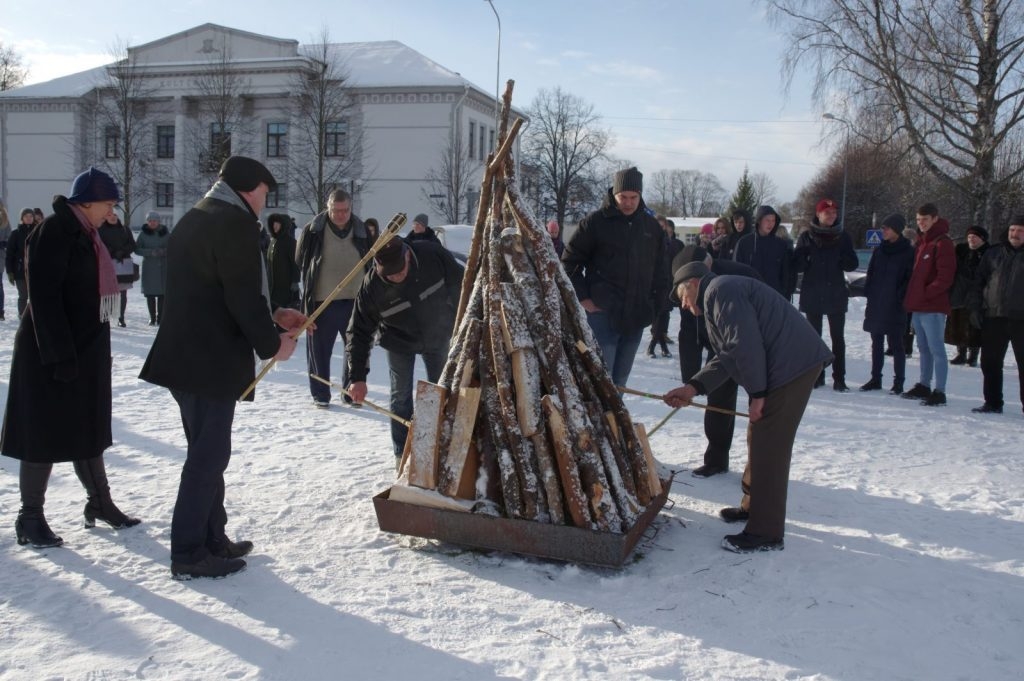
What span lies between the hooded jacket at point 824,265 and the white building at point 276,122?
31219mm

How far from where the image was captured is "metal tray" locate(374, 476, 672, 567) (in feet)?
13.6

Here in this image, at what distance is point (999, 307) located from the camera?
8.00 meters

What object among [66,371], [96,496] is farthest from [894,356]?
[66,371]

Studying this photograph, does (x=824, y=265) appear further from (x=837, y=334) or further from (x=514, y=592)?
(x=514, y=592)

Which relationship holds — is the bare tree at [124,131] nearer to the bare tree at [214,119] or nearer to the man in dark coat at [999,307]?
the bare tree at [214,119]

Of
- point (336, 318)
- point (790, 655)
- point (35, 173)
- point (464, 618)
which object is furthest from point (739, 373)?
point (35, 173)

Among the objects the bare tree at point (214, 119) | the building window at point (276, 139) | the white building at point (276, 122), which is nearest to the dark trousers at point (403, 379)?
the white building at point (276, 122)

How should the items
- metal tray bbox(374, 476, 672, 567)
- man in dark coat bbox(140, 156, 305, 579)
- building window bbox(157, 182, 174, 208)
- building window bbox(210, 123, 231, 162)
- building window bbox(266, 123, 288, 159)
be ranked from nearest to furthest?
1. man in dark coat bbox(140, 156, 305, 579)
2. metal tray bbox(374, 476, 672, 567)
3. building window bbox(210, 123, 231, 162)
4. building window bbox(266, 123, 288, 159)
5. building window bbox(157, 182, 174, 208)

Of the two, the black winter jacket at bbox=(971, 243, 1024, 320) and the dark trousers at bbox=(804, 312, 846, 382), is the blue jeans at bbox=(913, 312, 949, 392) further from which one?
the dark trousers at bbox=(804, 312, 846, 382)

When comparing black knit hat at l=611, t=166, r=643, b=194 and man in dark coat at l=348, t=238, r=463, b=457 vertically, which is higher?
black knit hat at l=611, t=166, r=643, b=194

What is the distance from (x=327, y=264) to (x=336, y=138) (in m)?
36.0

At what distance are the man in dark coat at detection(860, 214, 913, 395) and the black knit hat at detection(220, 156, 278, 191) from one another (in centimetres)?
722

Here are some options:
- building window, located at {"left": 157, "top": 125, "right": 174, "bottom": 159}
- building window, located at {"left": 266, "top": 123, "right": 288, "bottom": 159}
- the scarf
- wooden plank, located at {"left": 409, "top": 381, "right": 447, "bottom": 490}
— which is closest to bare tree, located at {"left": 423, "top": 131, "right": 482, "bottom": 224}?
building window, located at {"left": 266, "top": 123, "right": 288, "bottom": 159}

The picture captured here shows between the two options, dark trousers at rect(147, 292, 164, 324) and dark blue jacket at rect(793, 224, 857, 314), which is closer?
dark blue jacket at rect(793, 224, 857, 314)
